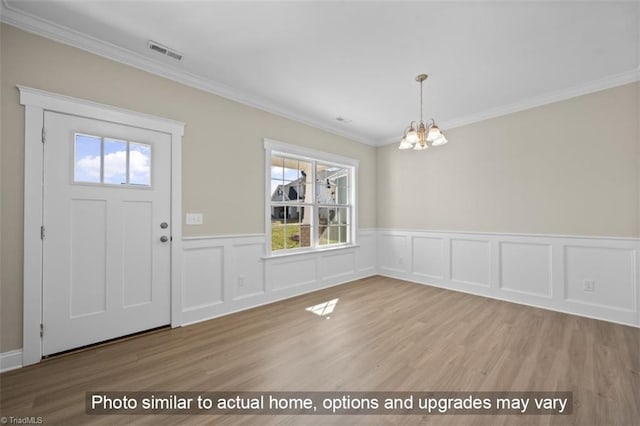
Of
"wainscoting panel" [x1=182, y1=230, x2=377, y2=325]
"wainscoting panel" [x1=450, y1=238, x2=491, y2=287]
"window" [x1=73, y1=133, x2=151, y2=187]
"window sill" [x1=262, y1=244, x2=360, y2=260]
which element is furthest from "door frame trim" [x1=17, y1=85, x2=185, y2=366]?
"wainscoting panel" [x1=450, y1=238, x2=491, y2=287]

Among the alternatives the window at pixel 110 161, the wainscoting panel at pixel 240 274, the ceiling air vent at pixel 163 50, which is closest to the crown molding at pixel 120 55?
the ceiling air vent at pixel 163 50

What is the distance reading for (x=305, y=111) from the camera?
3980 mm

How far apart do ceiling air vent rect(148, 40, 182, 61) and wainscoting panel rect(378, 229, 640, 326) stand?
4.37 m

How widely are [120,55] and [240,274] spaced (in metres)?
2.63

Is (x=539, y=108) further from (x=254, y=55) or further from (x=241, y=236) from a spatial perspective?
(x=241, y=236)

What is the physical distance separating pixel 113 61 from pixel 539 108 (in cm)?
508

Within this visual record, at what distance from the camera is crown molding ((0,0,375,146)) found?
6.75ft

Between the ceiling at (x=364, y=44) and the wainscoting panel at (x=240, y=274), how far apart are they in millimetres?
1937

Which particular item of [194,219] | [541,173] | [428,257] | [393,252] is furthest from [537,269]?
[194,219]

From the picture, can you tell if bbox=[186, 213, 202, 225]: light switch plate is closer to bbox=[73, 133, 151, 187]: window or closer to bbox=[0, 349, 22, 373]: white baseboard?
bbox=[73, 133, 151, 187]: window

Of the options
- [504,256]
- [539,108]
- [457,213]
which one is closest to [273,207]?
[457,213]

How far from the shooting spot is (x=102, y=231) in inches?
96.0

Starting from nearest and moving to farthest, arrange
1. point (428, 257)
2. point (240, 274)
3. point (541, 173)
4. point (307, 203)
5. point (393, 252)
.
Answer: point (240, 274) < point (541, 173) < point (307, 203) < point (428, 257) < point (393, 252)

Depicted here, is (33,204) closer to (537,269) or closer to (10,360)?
(10,360)
